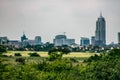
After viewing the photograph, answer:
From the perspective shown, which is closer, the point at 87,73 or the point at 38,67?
the point at 87,73

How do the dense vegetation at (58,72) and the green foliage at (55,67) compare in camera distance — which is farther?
the green foliage at (55,67)

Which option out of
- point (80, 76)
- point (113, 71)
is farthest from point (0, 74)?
point (113, 71)

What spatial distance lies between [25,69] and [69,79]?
1084 centimetres

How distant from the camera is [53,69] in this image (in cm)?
10806

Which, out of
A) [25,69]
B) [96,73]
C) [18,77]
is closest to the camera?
[18,77]

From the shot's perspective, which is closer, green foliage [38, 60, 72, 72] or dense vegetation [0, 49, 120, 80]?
dense vegetation [0, 49, 120, 80]

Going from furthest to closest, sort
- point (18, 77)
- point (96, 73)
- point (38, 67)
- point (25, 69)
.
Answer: point (38, 67) < point (96, 73) < point (25, 69) < point (18, 77)

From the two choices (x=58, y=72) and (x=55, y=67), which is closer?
(x=58, y=72)

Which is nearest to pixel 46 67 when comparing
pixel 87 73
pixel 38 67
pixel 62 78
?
pixel 38 67

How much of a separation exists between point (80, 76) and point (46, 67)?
11.9 metres

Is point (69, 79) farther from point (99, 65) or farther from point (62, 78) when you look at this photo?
point (99, 65)

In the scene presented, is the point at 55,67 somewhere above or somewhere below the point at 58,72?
above

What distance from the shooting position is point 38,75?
298ft

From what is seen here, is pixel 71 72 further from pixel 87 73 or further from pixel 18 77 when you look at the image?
pixel 18 77
